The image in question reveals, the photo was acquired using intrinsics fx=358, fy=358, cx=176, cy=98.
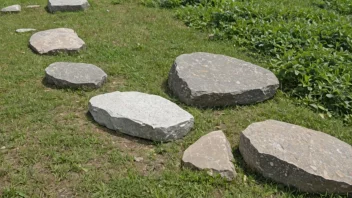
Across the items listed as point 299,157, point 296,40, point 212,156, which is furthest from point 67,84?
point 296,40

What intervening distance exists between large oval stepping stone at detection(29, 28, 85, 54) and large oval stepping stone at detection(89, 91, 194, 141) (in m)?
1.75

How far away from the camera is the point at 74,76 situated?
3973 millimetres

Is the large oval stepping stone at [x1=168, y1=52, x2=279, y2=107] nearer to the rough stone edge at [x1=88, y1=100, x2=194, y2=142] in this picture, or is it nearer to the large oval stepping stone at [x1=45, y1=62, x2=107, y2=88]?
the rough stone edge at [x1=88, y1=100, x2=194, y2=142]

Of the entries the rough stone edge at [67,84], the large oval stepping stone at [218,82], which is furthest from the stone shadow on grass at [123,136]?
the large oval stepping stone at [218,82]

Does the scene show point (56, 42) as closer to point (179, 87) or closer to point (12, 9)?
point (179, 87)

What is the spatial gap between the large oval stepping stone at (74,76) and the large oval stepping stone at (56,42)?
764 mm

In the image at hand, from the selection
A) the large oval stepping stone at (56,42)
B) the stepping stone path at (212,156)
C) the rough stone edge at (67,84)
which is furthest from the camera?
the large oval stepping stone at (56,42)

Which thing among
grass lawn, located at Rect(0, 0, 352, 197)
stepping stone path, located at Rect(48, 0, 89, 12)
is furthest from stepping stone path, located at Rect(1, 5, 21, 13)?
grass lawn, located at Rect(0, 0, 352, 197)

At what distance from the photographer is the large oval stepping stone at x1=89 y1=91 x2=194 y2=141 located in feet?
10.2

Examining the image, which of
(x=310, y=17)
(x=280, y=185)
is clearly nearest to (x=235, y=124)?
(x=280, y=185)

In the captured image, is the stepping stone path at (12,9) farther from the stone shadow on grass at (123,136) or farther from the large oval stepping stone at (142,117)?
the stone shadow on grass at (123,136)

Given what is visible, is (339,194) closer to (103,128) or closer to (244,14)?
(103,128)

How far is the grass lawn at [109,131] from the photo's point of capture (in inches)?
105

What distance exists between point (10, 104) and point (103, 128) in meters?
1.10
